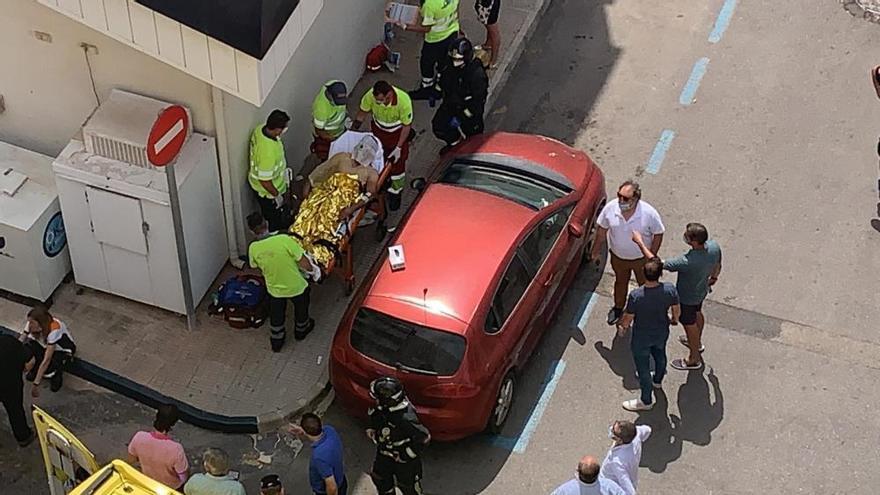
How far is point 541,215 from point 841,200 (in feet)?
13.1

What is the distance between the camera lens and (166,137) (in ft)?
35.2

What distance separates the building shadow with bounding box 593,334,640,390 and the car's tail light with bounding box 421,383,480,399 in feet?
6.45

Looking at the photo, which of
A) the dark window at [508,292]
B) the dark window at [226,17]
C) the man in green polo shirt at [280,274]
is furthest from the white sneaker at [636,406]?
the dark window at [226,17]

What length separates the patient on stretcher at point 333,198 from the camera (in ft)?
40.2

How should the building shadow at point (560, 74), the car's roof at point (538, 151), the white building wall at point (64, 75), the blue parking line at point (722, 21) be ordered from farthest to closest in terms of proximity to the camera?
the blue parking line at point (722, 21) → the building shadow at point (560, 74) → the car's roof at point (538, 151) → the white building wall at point (64, 75)

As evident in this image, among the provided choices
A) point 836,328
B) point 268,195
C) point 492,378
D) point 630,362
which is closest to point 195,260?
point 268,195

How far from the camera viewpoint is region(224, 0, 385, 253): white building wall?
12539mm

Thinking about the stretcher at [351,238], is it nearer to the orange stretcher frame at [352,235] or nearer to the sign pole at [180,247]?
the orange stretcher frame at [352,235]

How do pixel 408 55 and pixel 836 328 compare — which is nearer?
pixel 836 328

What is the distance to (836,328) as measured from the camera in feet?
42.1

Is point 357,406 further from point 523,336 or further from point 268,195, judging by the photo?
point 268,195

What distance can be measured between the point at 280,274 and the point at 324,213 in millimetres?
899

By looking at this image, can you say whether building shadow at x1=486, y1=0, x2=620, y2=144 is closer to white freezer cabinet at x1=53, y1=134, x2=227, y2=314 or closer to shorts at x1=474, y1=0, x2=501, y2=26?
shorts at x1=474, y1=0, x2=501, y2=26

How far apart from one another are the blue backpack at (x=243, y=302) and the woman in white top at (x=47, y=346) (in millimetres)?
1448
